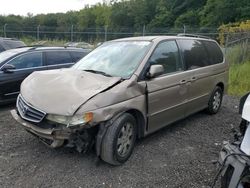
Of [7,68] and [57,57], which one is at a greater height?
[57,57]

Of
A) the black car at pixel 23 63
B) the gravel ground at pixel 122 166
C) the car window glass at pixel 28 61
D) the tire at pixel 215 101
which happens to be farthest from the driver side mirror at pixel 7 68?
the tire at pixel 215 101

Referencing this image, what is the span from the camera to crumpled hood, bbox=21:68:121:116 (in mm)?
3832

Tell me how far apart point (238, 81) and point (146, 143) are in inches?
269

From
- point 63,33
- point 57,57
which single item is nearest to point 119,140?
point 57,57

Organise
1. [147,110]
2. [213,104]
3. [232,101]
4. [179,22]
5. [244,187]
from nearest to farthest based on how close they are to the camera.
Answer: [244,187] < [147,110] < [213,104] < [232,101] < [179,22]

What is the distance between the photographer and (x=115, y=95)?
4.04 metres

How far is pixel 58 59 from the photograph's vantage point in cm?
833

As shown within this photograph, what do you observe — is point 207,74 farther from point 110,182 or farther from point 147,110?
point 110,182

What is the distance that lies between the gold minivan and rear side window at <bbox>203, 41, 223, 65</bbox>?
1.91ft

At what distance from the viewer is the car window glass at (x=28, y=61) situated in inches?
290

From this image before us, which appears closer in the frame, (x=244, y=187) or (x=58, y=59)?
(x=244, y=187)

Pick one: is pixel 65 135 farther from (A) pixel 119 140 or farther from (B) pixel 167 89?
(B) pixel 167 89

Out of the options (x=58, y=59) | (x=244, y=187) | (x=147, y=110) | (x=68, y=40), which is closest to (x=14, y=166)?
(x=147, y=110)

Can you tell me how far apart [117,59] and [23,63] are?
11.7ft
